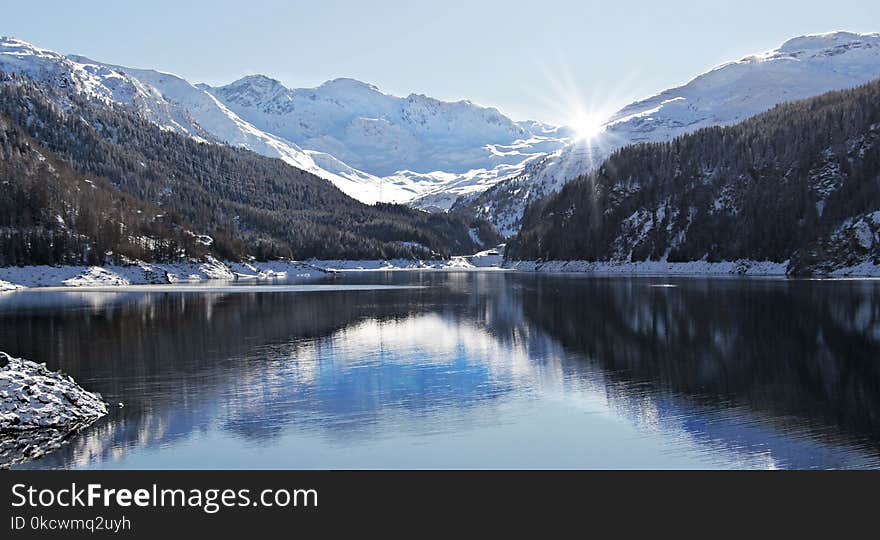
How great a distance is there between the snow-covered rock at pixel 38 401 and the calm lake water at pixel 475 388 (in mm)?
1281

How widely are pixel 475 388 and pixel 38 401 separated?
16346mm

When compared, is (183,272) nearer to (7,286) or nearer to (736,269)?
(7,286)

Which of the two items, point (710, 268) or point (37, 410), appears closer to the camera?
point (37, 410)

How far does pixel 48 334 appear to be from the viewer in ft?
157

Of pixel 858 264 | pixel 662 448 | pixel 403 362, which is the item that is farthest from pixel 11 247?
pixel 858 264

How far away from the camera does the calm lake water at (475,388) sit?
2014 cm

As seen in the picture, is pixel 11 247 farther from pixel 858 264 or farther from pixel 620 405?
pixel 858 264

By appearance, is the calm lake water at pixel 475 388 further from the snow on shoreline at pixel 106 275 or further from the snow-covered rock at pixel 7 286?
the snow on shoreline at pixel 106 275

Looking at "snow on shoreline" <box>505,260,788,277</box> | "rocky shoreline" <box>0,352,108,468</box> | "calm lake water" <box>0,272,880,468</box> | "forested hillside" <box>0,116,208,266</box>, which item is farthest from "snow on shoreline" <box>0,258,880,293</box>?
"rocky shoreline" <box>0,352,108,468</box>

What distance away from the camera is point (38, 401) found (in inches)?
925

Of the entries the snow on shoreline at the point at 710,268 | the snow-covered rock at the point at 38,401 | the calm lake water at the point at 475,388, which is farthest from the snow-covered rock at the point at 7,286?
the snow on shoreline at the point at 710,268

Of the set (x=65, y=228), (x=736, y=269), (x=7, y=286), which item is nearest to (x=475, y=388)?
(x=7, y=286)
